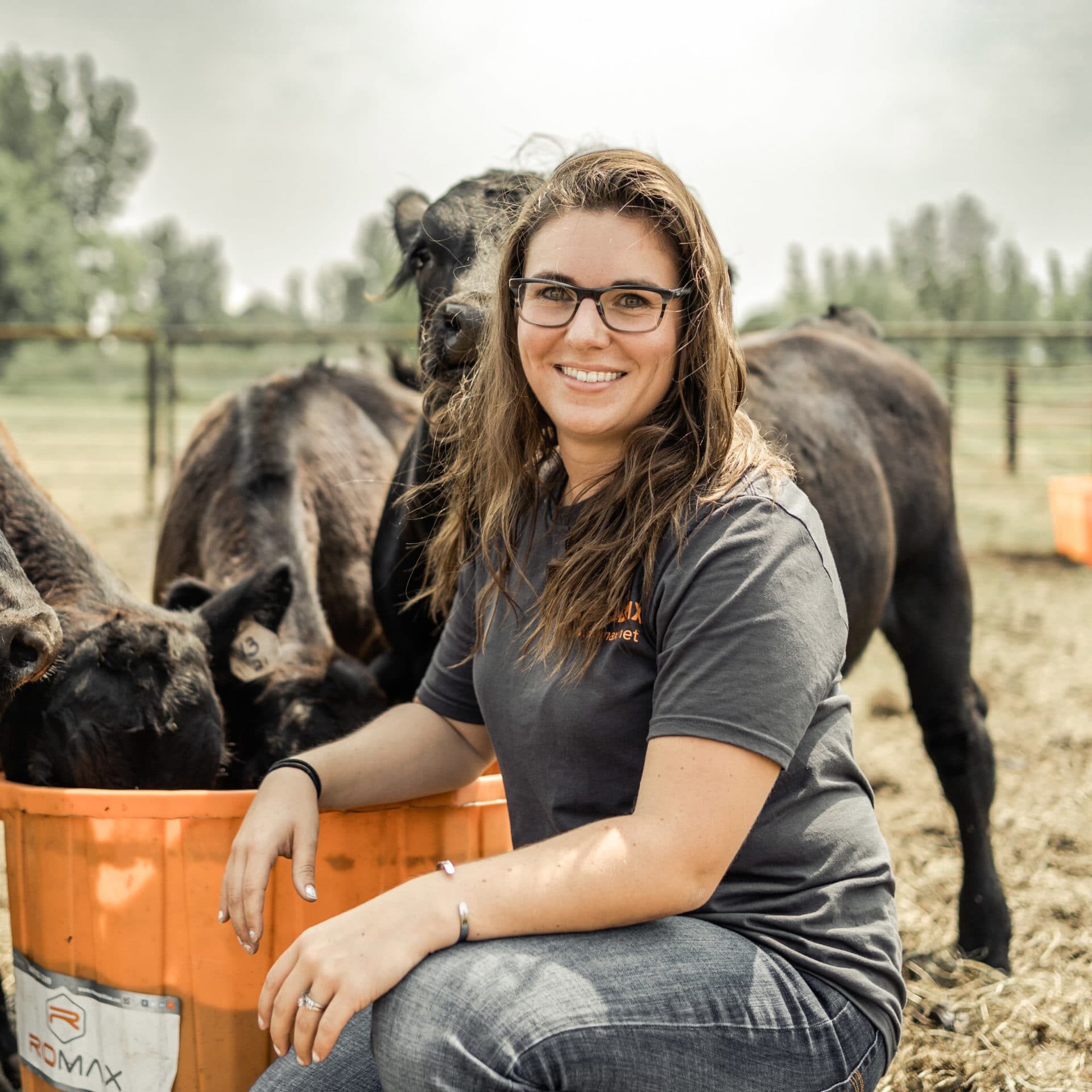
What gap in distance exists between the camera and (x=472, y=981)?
1370mm

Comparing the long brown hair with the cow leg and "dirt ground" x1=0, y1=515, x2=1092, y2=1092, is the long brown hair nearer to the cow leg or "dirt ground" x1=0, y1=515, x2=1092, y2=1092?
"dirt ground" x1=0, y1=515, x2=1092, y2=1092

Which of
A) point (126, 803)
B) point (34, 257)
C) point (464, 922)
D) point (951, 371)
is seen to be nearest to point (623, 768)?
point (464, 922)

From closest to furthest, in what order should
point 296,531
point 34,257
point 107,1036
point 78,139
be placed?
point 107,1036 → point 296,531 → point 34,257 → point 78,139

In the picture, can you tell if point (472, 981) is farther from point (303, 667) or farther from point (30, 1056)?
point (303, 667)

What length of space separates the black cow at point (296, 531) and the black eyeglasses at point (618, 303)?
4.15 feet

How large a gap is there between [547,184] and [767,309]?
181 ft

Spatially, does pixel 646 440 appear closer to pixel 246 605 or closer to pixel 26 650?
pixel 26 650

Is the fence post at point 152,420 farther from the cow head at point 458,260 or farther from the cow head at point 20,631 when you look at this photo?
the cow head at point 20,631

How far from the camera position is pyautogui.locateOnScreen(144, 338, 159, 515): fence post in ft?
36.1

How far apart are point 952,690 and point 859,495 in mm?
719

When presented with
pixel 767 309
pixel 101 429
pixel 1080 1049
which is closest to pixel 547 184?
pixel 1080 1049

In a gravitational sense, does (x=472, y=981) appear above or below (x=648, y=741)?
below

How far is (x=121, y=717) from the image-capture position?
7.18 ft

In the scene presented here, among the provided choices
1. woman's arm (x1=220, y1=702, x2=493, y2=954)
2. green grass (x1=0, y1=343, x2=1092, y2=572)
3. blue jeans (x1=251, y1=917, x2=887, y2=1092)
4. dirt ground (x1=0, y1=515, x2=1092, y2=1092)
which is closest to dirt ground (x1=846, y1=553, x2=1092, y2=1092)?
dirt ground (x1=0, y1=515, x2=1092, y2=1092)
